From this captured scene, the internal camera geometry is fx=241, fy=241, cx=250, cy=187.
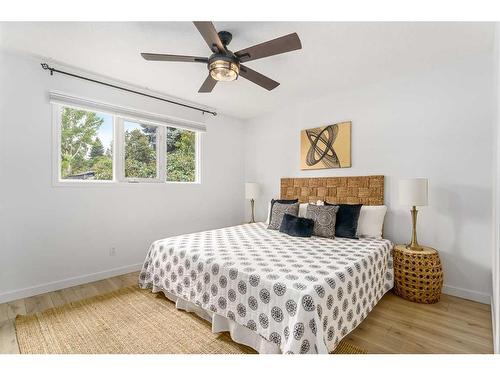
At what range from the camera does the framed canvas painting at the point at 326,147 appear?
3.27 m

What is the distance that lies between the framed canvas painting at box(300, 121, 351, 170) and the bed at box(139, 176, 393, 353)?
1.21 m

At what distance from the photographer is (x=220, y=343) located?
1745 millimetres

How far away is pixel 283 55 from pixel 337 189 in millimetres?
1865

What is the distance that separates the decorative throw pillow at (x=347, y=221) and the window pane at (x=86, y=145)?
9.46 feet

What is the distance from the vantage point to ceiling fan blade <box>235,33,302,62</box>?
1636 mm

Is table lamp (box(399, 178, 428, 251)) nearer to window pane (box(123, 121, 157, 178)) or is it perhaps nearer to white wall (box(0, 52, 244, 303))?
white wall (box(0, 52, 244, 303))

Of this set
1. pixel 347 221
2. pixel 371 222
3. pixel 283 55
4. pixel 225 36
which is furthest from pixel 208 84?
pixel 371 222

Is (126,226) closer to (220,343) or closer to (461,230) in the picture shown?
(220,343)

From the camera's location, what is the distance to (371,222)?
9.19 ft

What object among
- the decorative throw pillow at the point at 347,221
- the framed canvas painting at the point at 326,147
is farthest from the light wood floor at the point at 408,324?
the framed canvas painting at the point at 326,147

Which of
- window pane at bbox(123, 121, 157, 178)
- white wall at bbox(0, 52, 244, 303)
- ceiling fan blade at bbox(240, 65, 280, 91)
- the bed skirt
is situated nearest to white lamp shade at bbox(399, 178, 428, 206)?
ceiling fan blade at bbox(240, 65, 280, 91)
